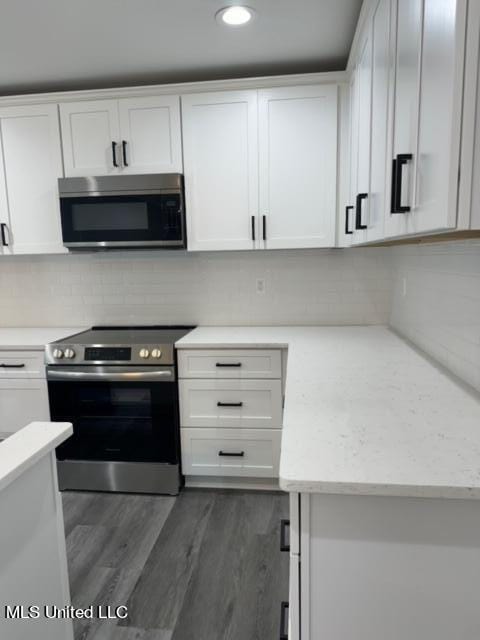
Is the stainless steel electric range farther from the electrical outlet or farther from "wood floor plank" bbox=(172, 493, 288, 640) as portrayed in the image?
the electrical outlet

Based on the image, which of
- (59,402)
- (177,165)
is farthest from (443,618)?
(177,165)

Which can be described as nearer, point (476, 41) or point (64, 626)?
point (476, 41)

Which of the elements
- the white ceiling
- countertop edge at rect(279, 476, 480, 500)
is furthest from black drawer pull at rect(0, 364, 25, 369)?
countertop edge at rect(279, 476, 480, 500)

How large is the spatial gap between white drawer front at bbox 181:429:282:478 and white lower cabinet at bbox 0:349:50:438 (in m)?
0.90

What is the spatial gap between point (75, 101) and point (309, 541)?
106 inches

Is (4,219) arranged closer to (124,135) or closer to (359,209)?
(124,135)

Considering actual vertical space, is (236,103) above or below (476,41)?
above

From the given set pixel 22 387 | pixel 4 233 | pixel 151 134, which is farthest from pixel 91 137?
pixel 22 387

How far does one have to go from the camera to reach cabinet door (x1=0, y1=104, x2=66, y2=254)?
2.61m

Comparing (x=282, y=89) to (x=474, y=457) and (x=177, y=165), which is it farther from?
(x=474, y=457)

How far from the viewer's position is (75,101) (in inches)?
101

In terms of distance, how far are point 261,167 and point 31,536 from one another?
213 centimetres

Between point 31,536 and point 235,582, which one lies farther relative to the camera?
point 235,582

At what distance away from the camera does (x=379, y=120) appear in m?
1.50
